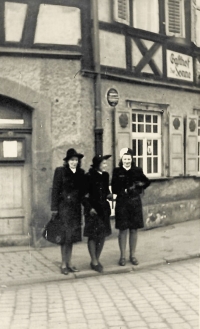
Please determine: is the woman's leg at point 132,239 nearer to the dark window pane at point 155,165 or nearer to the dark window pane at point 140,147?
the dark window pane at point 140,147

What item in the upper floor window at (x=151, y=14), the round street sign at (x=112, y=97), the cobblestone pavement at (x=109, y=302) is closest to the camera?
the cobblestone pavement at (x=109, y=302)

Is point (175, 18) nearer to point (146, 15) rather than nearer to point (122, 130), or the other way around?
point (146, 15)

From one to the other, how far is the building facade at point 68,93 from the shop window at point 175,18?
46cm

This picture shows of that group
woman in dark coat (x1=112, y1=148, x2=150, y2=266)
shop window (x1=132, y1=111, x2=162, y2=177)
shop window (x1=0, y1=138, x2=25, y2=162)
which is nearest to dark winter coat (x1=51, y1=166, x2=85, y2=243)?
woman in dark coat (x1=112, y1=148, x2=150, y2=266)

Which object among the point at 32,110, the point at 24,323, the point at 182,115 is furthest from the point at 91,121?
the point at 24,323

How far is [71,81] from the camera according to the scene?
9.31 metres

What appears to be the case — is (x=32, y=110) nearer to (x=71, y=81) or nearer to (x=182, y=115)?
(x=71, y=81)

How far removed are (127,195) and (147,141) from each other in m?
3.96

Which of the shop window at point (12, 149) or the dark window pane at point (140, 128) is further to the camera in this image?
the dark window pane at point (140, 128)

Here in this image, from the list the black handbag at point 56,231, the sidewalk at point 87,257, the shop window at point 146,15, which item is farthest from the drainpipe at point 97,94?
the black handbag at point 56,231

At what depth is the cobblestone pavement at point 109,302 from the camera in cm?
489

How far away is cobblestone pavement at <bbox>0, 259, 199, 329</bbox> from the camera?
489 centimetres

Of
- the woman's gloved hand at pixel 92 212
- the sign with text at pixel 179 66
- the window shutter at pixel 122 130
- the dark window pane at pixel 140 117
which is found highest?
the sign with text at pixel 179 66

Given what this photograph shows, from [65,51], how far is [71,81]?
1.83 ft
